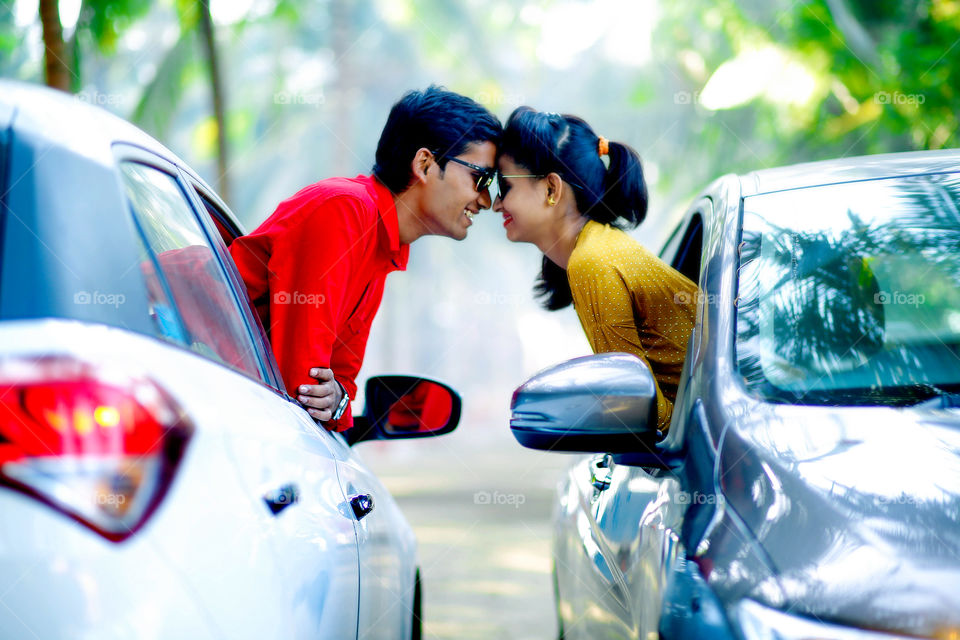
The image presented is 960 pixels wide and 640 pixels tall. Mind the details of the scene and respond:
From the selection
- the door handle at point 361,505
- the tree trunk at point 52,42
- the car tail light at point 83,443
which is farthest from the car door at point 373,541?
the tree trunk at point 52,42

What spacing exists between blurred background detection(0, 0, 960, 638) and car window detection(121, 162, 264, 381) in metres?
3.90

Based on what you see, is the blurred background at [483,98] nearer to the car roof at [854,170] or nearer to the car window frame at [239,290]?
the car roof at [854,170]

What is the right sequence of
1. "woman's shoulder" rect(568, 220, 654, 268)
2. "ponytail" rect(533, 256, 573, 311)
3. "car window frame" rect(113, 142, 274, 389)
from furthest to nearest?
"ponytail" rect(533, 256, 573, 311) → "woman's shoulder" rect(568, 220, 654, 268) → "car window frame" rect(113, 142, 274, 389)

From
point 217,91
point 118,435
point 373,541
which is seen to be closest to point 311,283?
→ point 373,541

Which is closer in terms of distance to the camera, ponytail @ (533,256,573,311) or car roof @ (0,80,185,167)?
car roof @ (0,80,185,167)

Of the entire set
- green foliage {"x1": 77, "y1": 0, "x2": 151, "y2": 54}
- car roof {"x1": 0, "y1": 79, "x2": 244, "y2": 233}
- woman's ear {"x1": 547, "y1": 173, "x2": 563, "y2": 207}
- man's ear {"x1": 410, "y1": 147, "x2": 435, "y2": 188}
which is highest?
green foliage {"x1": 77, "y1": 0, "x2": 151, "y2": 54}

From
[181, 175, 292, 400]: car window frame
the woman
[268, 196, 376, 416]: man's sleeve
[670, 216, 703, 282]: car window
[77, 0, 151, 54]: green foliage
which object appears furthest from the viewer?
[77, 0, 151, 54]: green foliage

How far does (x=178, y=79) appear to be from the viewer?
14.0 metres

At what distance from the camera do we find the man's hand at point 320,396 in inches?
102

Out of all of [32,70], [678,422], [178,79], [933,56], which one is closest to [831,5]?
[933,56]

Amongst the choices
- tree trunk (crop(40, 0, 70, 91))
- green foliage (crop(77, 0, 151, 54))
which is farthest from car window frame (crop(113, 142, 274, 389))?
green foliage (crop(77, 0, 151, 54))

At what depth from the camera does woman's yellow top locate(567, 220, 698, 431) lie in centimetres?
272

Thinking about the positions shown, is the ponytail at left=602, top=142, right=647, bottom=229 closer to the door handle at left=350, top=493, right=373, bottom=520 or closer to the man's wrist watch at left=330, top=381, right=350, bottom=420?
the man's wrist watch at left=330, top=381, right=350, bottom=420

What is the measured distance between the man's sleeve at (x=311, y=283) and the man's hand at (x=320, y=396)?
3 centimetres
